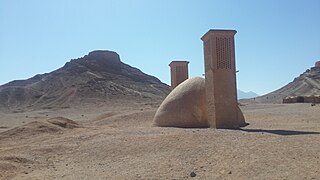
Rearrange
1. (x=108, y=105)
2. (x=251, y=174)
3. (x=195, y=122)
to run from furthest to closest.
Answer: (x=108, y=105) < (x=195, y=122) < (x=251, y=174)

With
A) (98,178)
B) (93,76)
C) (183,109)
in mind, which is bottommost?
(98,178)

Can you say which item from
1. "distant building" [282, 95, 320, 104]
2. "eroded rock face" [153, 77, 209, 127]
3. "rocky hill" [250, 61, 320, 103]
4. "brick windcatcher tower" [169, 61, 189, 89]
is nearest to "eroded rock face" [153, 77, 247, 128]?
"eroded rock face" [153, 77, 209, 127]

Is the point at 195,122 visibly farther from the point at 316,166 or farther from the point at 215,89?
the point at 316,166

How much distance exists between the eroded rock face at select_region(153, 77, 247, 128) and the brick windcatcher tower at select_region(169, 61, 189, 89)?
3.66 meters

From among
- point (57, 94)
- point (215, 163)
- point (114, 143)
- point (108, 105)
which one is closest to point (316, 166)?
point (215, 163)

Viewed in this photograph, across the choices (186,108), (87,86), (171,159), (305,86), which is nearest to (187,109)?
(186,108)

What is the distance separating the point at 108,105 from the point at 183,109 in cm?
3409

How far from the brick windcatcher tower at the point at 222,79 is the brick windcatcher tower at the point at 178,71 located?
5.75 metres

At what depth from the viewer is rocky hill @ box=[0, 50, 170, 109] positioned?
56.5 m

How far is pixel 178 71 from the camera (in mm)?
21484

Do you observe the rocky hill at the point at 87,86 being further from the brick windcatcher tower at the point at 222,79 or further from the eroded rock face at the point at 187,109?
the brick windcatcher tower at the point at 222,79

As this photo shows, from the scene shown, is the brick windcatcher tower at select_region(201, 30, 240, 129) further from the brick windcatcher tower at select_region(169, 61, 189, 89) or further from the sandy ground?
the brick windcatcher tower at select_region(169, 61, 189, 89)

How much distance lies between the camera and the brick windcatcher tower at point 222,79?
49.9ft

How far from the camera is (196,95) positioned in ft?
55.9
